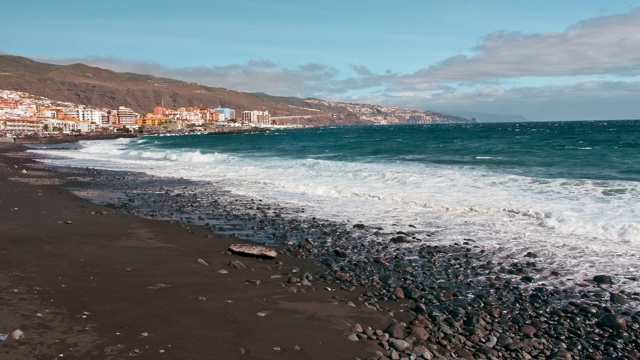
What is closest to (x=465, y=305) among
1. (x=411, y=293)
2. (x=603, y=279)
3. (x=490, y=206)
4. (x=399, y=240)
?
(x=411, y=293)

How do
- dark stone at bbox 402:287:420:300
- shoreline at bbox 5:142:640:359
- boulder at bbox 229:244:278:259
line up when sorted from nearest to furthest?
shoreline at bbox 5:142:640:359, dark stone at bbox 402:287:420:300, boulder at bbox 229:244:278:259

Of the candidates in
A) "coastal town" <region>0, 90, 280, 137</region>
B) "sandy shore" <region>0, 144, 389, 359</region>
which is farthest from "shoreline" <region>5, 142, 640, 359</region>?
"coastal town" <region>0, 90, 280, 137</region>

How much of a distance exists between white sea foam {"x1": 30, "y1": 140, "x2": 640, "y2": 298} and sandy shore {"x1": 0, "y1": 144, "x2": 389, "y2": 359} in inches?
158

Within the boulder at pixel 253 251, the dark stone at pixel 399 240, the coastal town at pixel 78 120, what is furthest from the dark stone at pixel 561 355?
the coastal town at pixel 78 120

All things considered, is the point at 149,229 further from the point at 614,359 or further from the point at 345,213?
the point at 614,359

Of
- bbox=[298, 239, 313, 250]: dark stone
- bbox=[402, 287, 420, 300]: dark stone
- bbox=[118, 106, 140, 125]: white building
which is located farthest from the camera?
bbox=[118, 106, 140, 125]: white building

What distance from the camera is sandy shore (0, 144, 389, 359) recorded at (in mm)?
4719

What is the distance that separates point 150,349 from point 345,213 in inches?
341

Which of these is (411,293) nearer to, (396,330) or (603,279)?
(396,330)

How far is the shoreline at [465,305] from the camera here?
5188 millimetres

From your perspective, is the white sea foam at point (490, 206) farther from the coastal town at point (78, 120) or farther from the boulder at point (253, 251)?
the coastal town at point (78, 120)

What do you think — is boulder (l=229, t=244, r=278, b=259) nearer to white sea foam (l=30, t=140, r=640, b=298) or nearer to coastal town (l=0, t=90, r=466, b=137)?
white sea foam (l=30, t=140, r=640, b=298)

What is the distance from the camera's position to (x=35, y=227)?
10516 mm

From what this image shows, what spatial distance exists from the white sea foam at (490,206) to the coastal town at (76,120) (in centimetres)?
9800
